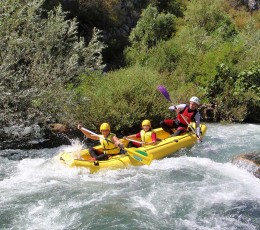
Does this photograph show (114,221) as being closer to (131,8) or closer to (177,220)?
(177,220)

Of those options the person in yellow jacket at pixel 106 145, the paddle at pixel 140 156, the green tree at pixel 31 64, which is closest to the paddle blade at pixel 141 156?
the paddle at pixel 140 156

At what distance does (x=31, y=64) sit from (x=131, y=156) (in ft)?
11.9

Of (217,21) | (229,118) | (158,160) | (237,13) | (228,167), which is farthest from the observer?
(237,13)

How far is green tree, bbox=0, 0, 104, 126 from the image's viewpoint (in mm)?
8758

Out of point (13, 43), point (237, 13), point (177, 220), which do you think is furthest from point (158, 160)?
point (237, 13)

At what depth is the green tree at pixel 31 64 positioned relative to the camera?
876 cm

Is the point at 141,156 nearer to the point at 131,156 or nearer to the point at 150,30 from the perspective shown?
the point at 131,156

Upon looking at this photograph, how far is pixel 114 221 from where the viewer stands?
5.66m

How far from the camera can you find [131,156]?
26.6 feet

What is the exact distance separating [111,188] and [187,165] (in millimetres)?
2106

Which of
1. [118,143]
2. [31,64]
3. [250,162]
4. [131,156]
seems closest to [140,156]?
[131,156]

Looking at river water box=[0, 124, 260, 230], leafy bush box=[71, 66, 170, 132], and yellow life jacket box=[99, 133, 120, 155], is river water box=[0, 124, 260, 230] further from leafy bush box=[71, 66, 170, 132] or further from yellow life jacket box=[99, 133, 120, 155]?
leafy bush box=[71, 66, 170, 132]

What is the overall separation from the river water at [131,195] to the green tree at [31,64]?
45.0 inches

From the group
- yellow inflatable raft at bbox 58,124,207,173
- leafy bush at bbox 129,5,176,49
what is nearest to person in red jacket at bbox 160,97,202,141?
yellow inflatable raft at bbox 58,124,207,173
